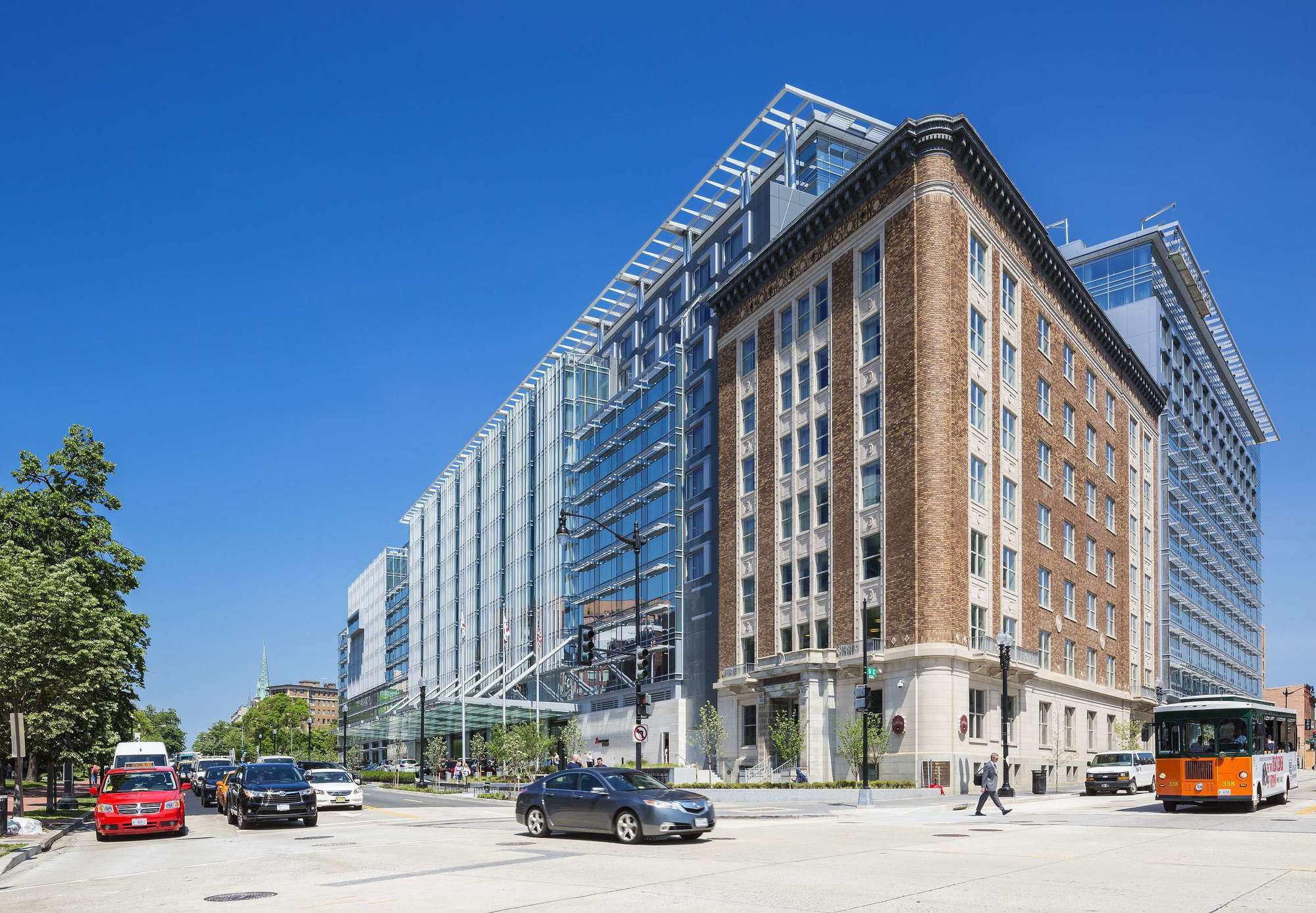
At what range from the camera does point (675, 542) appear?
7488 centimetres

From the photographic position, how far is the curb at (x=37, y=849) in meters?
22.2

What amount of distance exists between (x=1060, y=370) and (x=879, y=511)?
744 inches

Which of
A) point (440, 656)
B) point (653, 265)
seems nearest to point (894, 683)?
point (653, 265)

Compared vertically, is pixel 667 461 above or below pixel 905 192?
below

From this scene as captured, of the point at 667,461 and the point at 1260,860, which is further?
the point at 667,461

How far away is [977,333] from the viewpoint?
54969 millimetres

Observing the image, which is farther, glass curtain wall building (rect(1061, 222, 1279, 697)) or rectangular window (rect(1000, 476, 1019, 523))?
glass curtain wall building (rect(1061, 222, 1279, 697))

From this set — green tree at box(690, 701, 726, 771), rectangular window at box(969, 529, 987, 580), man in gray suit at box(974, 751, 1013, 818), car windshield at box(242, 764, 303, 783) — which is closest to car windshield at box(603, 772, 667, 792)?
man in gray suit at box(974, 751, 1013, 818)

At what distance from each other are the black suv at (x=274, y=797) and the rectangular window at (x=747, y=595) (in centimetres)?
3342

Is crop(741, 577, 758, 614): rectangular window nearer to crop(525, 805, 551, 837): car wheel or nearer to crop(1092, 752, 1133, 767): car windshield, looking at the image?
crop(1092, 752, 1133, 767): car windshield

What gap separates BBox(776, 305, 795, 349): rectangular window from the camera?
61.6 meters

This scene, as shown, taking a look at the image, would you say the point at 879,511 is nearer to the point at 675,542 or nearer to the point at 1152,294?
the point at 675,542

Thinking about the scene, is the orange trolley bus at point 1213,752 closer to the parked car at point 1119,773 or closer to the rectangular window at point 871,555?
the parked car at point 1119,773

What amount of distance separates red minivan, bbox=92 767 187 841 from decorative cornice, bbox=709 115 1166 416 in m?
39.7
